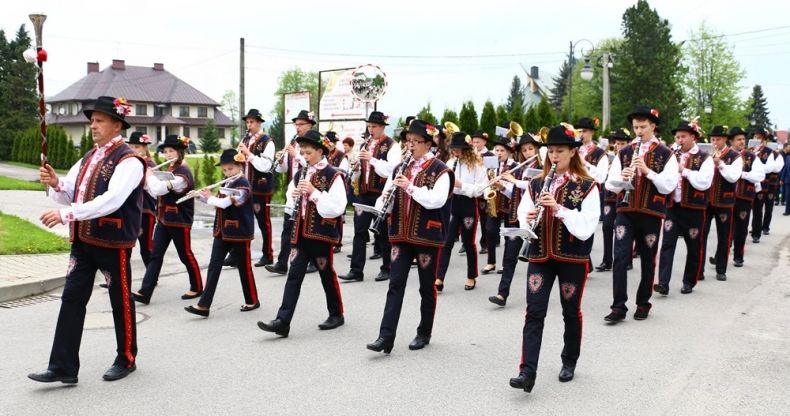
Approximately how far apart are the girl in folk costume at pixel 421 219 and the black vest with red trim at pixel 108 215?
2204 mm

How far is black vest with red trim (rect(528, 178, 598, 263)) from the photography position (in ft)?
18.7

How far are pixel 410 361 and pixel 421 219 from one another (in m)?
1.26

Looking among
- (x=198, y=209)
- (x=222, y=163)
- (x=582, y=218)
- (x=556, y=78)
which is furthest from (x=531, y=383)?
(x=556, y=78)

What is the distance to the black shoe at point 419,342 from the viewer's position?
22.4 feet

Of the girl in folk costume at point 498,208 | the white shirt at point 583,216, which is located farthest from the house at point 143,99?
the white shirt at point 583,216

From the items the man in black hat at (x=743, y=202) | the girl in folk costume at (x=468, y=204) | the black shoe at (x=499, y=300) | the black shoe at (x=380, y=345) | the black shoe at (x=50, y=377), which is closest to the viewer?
the black shoe at (x=50, y=377)

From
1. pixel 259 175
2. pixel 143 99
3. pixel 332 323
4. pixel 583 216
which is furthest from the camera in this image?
pixel 143 99

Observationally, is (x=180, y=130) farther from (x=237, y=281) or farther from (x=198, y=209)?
(x=237, y=281)

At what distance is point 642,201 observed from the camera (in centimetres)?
818

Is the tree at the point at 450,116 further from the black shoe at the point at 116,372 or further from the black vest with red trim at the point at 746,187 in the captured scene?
the black shoe at the point at 116,372

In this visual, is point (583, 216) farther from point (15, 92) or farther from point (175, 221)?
point (15, 92)

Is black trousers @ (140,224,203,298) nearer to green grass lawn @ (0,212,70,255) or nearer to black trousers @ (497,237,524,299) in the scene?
green grass lawn @ (0,212,70,255)

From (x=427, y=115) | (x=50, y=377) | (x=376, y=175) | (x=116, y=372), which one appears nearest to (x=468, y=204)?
(x=376, y=175)

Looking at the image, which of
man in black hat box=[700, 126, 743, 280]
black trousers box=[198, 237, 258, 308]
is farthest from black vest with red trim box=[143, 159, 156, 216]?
man in black hat box=[700, 126, 743, 280]
